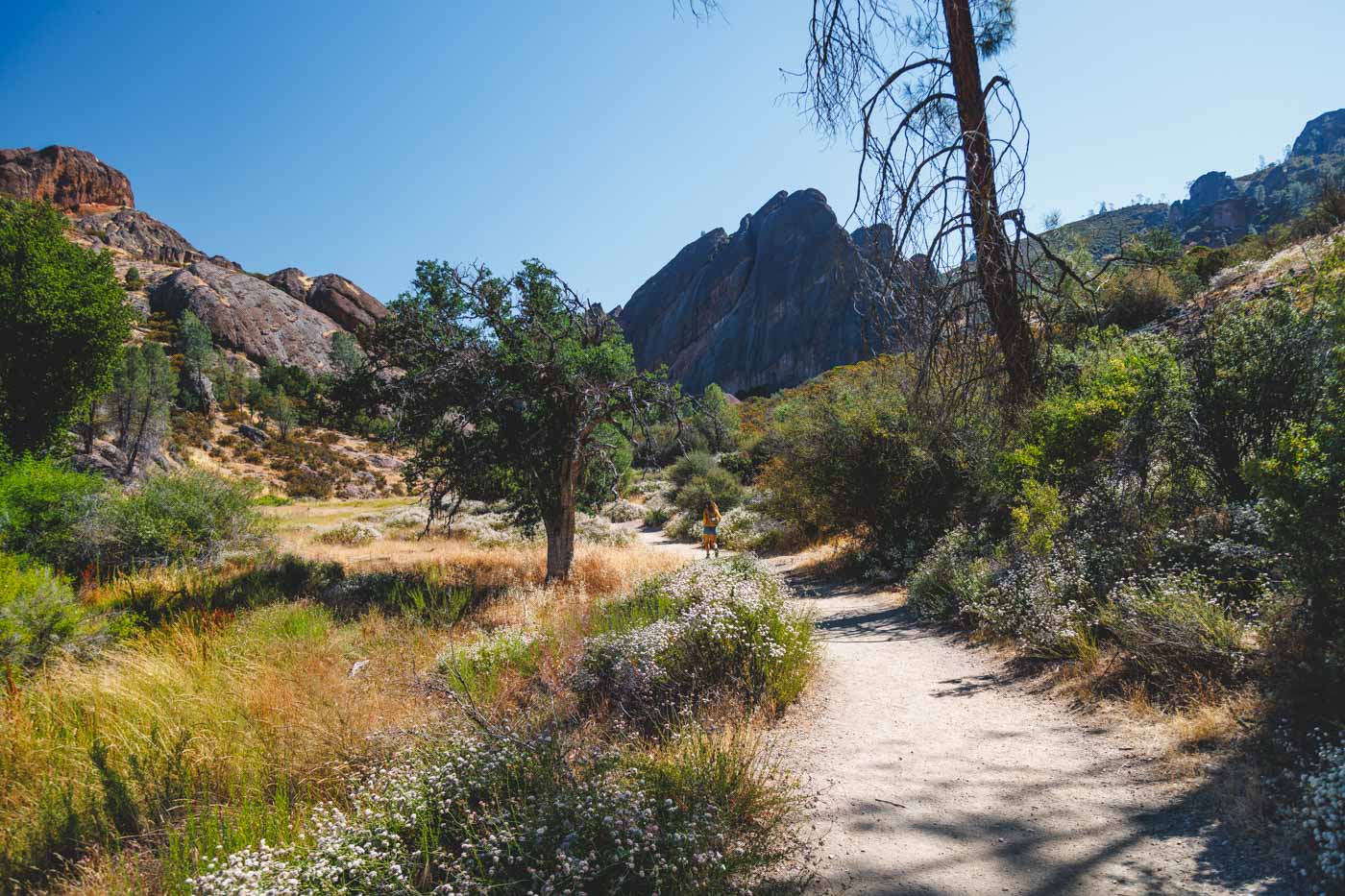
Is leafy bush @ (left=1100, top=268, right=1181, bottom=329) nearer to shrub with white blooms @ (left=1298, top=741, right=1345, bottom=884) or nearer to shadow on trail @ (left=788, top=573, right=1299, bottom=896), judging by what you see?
shadow on trail @ (left=788, top=573, right=1299, bottom=896)

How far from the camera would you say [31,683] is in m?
5.05

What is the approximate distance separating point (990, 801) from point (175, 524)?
16.6 metres

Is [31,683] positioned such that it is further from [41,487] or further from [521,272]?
[41,487]

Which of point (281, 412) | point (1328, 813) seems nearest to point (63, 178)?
point (281, 412)

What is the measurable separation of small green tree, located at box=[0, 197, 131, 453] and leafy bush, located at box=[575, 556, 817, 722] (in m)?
22.3

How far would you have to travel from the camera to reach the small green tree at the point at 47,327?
17359mm

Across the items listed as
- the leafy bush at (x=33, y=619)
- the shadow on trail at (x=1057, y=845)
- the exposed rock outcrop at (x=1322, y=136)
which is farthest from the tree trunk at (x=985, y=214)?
the exposed rock outcrop at (x=1322, y=136)

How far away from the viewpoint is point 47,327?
57.8 feet

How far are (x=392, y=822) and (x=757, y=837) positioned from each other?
5.57ft

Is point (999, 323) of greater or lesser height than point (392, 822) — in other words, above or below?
above

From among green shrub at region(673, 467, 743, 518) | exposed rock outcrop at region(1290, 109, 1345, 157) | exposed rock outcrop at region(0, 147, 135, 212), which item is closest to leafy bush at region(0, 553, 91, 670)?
green shrub at region(673, 467, 743, 518)

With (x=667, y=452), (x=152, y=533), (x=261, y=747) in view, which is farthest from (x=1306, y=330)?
(x=667, y=452)

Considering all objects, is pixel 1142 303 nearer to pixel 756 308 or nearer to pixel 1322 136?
pixel 756 308

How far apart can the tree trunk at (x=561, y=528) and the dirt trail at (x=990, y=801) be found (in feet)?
21.9
